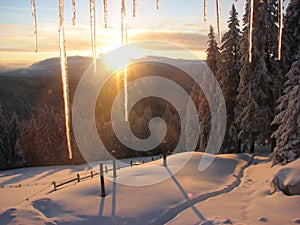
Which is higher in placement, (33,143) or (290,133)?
(290,133)

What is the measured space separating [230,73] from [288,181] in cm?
1863

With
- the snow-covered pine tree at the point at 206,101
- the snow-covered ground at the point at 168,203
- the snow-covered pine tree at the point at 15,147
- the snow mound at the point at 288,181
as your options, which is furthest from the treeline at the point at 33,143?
the snow mound at the point at 288,181

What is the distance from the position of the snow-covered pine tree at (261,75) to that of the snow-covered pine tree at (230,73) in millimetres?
3502

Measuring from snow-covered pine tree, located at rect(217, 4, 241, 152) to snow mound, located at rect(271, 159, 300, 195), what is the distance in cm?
1618

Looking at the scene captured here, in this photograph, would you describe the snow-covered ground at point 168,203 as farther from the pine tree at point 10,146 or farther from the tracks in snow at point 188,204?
the pine tree at point 10,146

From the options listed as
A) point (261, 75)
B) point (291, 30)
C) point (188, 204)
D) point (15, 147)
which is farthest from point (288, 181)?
point (15, 147)

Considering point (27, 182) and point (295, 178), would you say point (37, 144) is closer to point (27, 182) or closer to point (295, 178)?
point (27, 182)

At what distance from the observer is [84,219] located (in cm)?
955

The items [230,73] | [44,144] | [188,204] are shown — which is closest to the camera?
[188,204]

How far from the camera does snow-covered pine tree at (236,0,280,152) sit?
21797 millimetres

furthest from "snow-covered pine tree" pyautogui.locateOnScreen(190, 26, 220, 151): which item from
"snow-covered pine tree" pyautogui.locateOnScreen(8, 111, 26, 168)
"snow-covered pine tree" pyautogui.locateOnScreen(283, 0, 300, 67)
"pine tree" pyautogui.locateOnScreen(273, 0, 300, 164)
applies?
"snow-covered pine tree" pyautogui.locateOnScreen(8, 111, 26, 168)

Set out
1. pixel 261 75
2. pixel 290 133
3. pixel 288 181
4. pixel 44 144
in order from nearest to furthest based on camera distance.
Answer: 1. pixel 288 181
2. pixel 290 133
3. pixel 261 75
4. pixel 44 144

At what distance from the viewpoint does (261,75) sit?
22234 mm

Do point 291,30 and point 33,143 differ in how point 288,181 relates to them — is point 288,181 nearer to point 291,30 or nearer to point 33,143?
point 291,30
